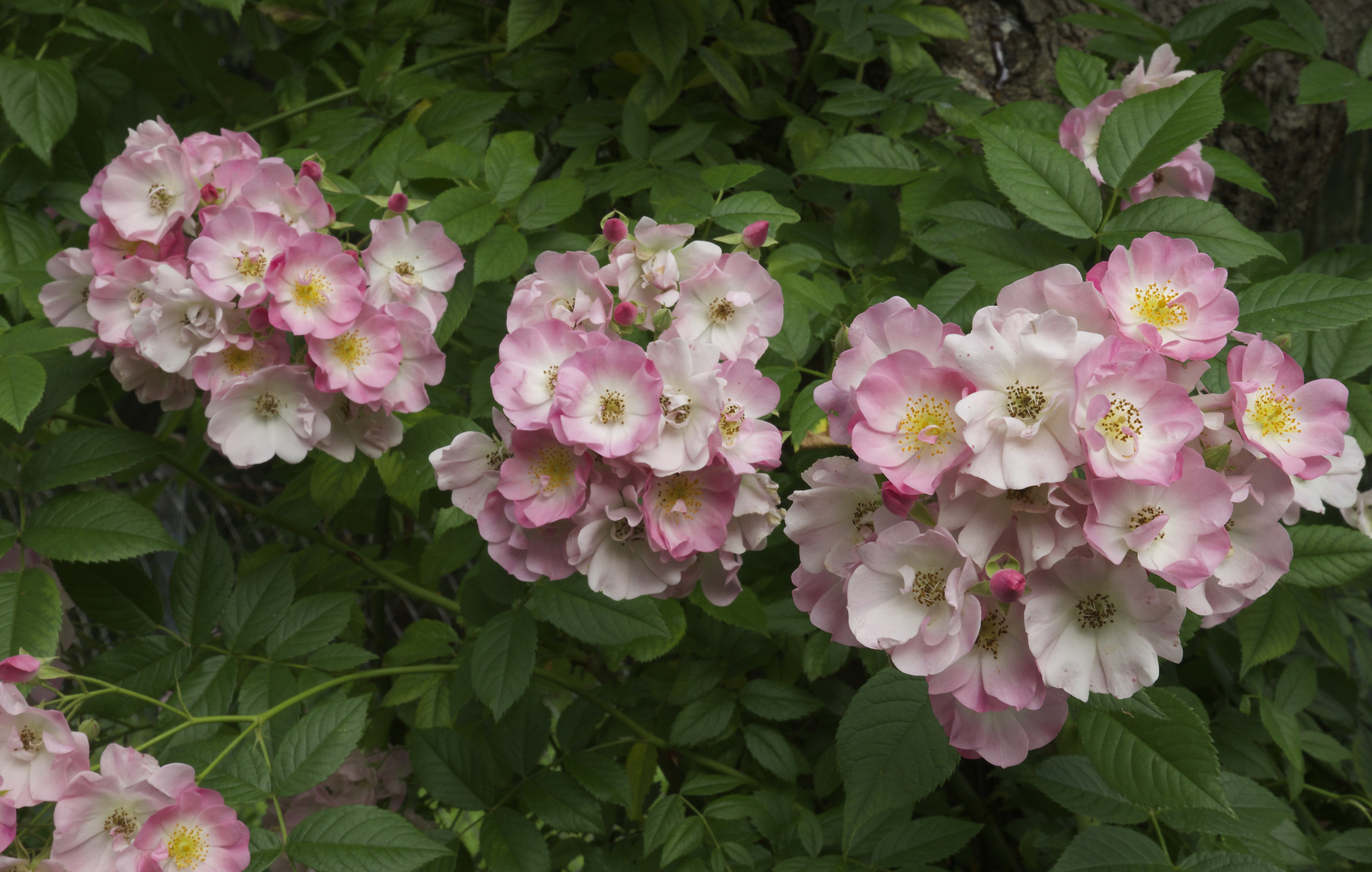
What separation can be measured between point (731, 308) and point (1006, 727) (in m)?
0.52

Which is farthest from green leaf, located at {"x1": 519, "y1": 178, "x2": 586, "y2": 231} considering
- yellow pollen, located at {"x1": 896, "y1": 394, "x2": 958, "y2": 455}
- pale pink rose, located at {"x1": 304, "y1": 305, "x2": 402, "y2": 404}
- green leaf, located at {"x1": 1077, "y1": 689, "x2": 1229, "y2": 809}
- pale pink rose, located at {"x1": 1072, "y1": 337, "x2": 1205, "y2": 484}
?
green leaf, located at {"x1": 1077, "y1": 689, "x2": 1229, "y2": 809}

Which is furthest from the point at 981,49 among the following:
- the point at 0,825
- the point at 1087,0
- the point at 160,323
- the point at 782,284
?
the point at 0,825

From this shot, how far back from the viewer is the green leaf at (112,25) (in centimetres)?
158

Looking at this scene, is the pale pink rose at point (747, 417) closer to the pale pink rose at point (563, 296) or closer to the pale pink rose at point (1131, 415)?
the pale pink rose at point (563, 296)

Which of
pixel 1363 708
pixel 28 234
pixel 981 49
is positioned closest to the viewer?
pixel 28 234

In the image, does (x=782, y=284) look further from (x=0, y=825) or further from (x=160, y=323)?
(x=0, y=825)

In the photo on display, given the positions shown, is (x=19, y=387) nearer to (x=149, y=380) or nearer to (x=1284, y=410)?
(x=149, y=380)

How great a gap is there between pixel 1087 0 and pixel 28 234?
196cm

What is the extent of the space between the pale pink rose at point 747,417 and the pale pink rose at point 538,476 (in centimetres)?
14

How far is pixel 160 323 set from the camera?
4.00 feet

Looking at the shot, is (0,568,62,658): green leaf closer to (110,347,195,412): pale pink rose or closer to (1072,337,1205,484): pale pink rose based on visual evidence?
(110,347,195,412): pale pink rose

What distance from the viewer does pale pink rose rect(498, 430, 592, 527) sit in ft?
3.16

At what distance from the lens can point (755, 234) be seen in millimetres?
1120

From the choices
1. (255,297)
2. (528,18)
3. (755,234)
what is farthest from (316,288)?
(528,18)
